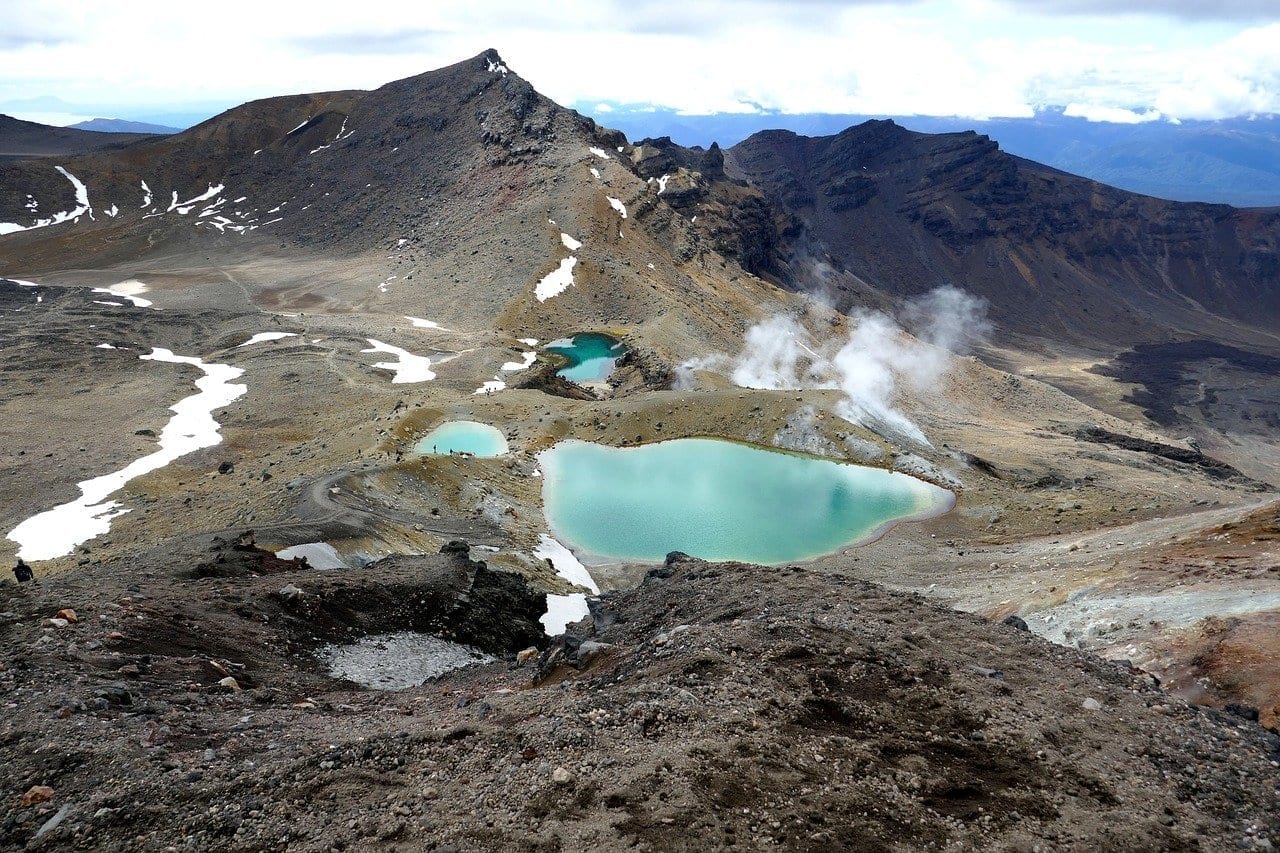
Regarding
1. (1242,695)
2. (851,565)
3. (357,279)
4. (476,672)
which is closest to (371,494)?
(476,672)

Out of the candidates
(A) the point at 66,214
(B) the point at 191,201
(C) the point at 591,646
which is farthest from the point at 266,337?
(A) the point at 66,214

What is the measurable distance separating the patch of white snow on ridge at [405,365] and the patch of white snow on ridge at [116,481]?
15460mm

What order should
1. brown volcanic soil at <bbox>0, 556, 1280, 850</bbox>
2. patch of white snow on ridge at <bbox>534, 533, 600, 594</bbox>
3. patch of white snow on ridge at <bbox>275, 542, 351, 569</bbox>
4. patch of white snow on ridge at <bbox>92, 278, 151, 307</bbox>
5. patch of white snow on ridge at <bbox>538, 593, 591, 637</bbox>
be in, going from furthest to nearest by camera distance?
patch of white snow on ridge at <bbox>92, 278, 151, 307</bbox> < patch of white snow on ridge at <bbox>534, 533, 600, 594</bbox> < patch of white snow on ridge at <bbox>538, 593, 591, 637</bbox> < patch of white snow on ridge at <bbox>275, 542, 351, 569</bbox> < brown volcanic soil at <bbox>0, 556, 1280, 850</bbox>

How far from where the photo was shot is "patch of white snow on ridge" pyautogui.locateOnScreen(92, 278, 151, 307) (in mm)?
118125

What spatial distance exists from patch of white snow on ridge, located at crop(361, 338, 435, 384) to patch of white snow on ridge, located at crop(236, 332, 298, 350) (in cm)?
1216

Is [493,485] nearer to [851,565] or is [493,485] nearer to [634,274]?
[851,565]

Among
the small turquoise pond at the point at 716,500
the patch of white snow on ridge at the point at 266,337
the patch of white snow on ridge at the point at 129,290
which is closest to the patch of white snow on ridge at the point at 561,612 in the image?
→ the small turquoise pond at the point at 716,500

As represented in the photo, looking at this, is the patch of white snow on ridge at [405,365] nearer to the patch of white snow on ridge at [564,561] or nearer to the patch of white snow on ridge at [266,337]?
the patch of white snow on ridge at [266,337]

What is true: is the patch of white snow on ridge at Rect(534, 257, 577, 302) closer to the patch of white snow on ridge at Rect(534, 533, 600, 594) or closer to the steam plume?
the steam plume

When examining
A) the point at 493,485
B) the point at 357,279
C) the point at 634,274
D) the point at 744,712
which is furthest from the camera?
the point at 357,279

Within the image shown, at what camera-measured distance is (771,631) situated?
62.9 ft

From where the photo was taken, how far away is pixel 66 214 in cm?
17050

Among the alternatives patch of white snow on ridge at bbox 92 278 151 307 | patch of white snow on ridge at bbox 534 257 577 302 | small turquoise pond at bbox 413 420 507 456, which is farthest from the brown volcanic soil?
patch of white snow on ridge at bbox 92 278 151 307

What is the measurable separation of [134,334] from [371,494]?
78.8 metres
